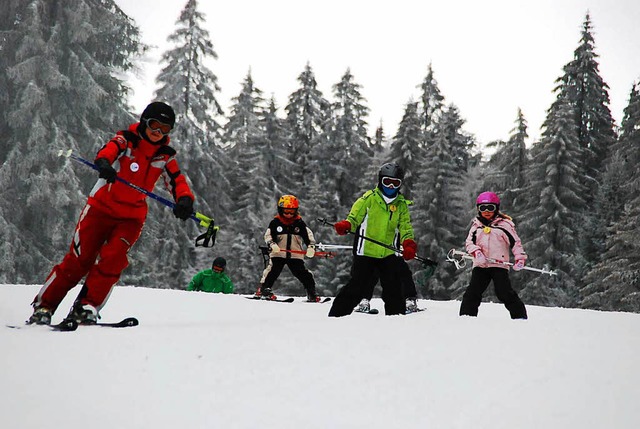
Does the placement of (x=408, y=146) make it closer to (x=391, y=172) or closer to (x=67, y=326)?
(x=391, y=172)

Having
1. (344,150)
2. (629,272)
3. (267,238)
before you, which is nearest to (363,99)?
(344,150)

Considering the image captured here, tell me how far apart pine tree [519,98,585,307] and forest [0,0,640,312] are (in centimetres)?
8

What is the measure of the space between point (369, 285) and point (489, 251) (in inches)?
73.4

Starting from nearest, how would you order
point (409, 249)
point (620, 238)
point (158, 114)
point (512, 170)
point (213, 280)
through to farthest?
point (158, 114) → point (409, 249) → point (213, 280) → point (620, 238) → point (512, 170)

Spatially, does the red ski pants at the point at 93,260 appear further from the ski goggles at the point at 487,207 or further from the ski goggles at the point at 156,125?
the ski goggles at the point at 487,207

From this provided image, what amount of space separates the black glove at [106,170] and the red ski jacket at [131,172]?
0.09 metres

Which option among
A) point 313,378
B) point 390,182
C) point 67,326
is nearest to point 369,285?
point 390,182

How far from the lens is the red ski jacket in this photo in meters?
5.08

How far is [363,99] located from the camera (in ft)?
150

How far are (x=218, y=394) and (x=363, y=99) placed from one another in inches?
1742

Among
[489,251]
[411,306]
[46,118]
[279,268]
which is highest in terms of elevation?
[46,118]

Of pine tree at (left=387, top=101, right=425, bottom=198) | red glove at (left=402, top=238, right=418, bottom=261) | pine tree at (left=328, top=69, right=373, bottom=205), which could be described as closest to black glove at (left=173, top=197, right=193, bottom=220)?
red glove at (left=402, top=238, right=418, bottom=261)

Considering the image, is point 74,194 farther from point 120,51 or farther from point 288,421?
point 288,421

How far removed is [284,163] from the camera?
135 ft
